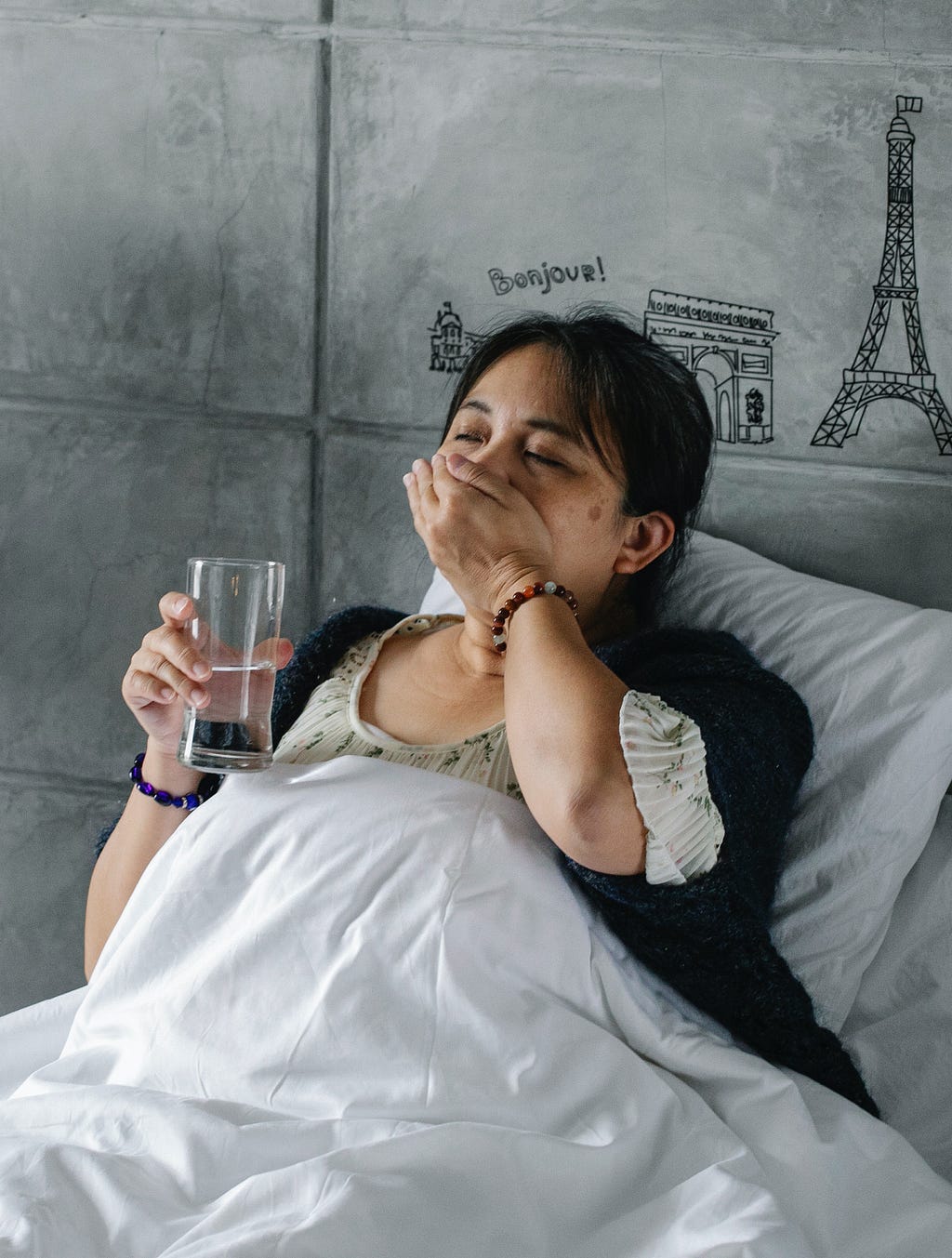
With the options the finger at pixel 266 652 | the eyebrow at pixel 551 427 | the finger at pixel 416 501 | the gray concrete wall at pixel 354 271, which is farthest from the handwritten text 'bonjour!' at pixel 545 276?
the finger at pixel 266 652

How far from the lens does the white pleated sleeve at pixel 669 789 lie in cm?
111

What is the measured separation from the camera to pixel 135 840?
145 cm

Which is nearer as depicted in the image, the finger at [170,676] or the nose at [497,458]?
the finger at [170,676]

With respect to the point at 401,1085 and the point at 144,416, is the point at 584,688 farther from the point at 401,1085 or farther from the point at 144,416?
the point at 144,416

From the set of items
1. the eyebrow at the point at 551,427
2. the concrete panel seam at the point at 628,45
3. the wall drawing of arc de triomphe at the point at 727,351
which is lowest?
the eyebrow at the point at 551,427

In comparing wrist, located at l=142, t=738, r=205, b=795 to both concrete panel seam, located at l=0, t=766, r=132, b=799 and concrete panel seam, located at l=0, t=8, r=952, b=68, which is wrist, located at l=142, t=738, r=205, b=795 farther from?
concrete panel seam, located at l=0, t=8, r=952, b=68

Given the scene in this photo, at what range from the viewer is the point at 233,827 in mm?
1243

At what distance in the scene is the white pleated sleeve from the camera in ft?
3.66

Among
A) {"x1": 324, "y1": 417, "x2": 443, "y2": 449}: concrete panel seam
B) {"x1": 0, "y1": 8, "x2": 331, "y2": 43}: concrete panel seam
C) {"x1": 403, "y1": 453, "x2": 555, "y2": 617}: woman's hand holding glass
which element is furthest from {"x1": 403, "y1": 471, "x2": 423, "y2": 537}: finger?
{"x1": 0, "y1": 8, "x2": 331, "y2": 43}: concrete panel seam

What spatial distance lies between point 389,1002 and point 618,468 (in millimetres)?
674

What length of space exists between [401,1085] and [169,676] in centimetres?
49

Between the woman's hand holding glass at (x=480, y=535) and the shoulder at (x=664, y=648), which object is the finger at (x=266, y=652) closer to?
the woman's hand holding glass at (x=480, y=535)

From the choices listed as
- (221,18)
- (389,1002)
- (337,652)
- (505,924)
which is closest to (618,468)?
(337,652)

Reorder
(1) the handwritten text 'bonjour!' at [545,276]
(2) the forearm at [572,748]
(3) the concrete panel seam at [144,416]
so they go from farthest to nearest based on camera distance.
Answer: (3) the concrete panel seam at [144,416] < (1) the handwritten text 'bonjour!' at [545,276] < (2) the forearm at [572,748]
